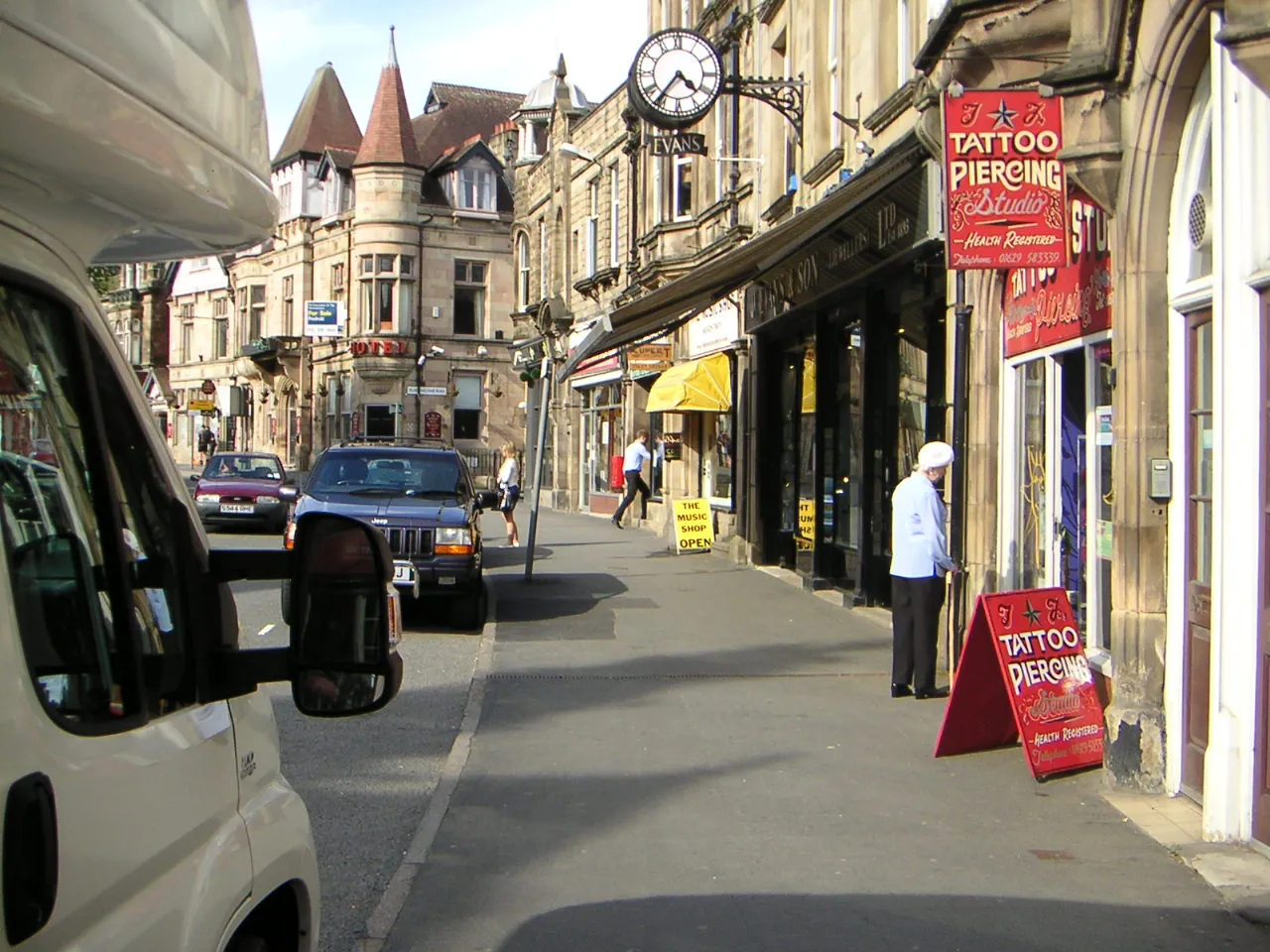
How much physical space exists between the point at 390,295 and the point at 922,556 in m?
42.4

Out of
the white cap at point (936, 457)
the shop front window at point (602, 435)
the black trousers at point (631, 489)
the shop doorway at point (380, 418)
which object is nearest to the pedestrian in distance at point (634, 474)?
the black trousers at point (631, 489)

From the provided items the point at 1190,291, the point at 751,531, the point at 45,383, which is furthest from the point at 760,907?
the point at 751,531

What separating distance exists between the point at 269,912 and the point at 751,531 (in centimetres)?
1651

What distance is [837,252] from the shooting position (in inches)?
540

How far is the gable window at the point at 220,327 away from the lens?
5750cm

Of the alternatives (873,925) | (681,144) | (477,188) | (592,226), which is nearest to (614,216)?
(592,226)

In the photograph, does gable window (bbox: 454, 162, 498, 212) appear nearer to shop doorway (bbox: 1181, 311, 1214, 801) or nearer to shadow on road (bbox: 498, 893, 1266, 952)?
shop doorway (bbox: 1181, 311, 1214, 801)

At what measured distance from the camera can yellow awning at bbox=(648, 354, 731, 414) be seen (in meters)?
20.7

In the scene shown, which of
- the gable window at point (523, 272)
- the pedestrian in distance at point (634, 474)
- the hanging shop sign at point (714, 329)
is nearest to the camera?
the hanging shop sign at point (714, 329)

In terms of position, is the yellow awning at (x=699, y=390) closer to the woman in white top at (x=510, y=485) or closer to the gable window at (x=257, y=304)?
the woman in white top at (x=510, y=485)

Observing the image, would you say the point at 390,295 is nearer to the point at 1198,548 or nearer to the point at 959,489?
the point at 959,489

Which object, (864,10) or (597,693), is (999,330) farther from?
(864,10)

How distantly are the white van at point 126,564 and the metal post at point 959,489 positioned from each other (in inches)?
281

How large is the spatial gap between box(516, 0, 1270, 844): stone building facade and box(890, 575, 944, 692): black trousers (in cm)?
58
